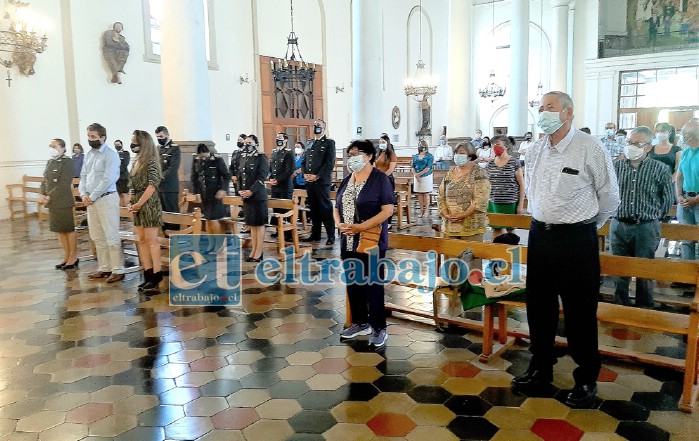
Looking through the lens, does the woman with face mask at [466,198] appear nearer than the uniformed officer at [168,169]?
Yes

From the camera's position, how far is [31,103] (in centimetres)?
1077

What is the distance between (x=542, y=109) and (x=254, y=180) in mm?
4171

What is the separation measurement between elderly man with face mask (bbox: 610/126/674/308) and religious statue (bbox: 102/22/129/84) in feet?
34.3

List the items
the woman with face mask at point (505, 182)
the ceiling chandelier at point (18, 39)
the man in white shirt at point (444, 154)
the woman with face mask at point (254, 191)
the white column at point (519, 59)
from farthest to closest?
the man in white shirt at point (444, 154) < the white column at point (519, 59) < the ceiling chandelier at point (18, 39) < the woman with face mask at point (254, 191) < the woman with face mask at point (505, 182)

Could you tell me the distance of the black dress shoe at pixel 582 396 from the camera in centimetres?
302

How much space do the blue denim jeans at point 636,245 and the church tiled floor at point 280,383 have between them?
2.00ft

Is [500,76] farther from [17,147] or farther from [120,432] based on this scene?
[120,432]

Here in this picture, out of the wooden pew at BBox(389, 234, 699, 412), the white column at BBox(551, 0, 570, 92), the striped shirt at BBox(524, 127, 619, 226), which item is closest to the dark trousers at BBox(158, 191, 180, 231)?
the wooden pew at BBox(389, 234, 699, 412)

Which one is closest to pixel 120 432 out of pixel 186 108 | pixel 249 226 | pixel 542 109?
pixel 542 109

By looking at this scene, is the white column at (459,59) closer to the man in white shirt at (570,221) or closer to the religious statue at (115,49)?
the religious statue at (115,49)

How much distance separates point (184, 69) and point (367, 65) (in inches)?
111

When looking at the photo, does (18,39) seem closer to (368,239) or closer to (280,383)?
(368,239)

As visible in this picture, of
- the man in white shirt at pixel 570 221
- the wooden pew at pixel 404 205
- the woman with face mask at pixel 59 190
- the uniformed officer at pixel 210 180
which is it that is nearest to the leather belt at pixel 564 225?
the man in white shirt at pixel 570 221

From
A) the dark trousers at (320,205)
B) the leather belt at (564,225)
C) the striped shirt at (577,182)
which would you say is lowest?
the dark trousers at (320,205)
